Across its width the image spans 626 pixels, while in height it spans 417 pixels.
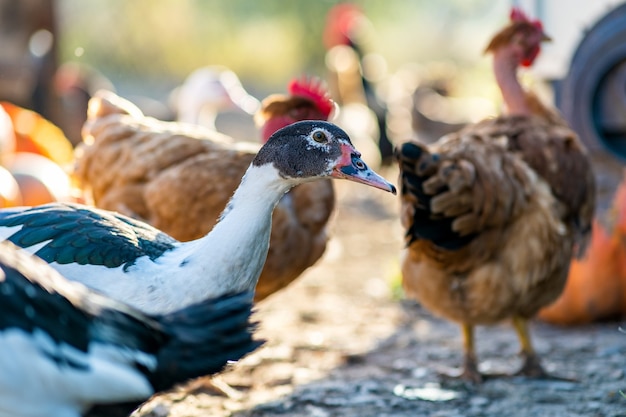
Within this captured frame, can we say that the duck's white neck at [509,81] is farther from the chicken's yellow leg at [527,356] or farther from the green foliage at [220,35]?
the green foliage at [220,35]

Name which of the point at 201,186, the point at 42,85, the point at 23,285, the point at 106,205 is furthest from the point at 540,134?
the point at 42,85

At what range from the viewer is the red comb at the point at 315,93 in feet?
16.0

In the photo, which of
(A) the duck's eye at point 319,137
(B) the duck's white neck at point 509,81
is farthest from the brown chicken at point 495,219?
(A) the duck's eye at point 319,137

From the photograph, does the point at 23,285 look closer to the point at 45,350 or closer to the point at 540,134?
the point at 45,350

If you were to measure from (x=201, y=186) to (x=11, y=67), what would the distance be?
238 inches

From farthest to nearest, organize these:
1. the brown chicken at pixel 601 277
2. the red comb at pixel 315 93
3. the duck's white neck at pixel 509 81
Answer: the brown chicken at pixel 601 277
the duck's white neck at pixel 509 81
the red comb at pixel 315 93

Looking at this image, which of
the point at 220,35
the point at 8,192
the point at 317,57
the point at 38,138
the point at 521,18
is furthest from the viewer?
the point at 220,35

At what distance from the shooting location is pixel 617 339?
5.40 m

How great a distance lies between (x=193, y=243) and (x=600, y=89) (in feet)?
15.2

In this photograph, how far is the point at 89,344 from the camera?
2.54m

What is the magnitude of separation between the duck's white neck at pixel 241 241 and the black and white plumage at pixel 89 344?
406mm

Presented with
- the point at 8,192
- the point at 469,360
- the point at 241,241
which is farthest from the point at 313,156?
the point at 8,192

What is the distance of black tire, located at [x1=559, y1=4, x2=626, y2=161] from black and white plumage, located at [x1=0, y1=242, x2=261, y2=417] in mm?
4819

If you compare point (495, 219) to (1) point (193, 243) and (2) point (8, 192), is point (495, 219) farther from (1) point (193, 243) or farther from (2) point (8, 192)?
(2) point (8, 192)
